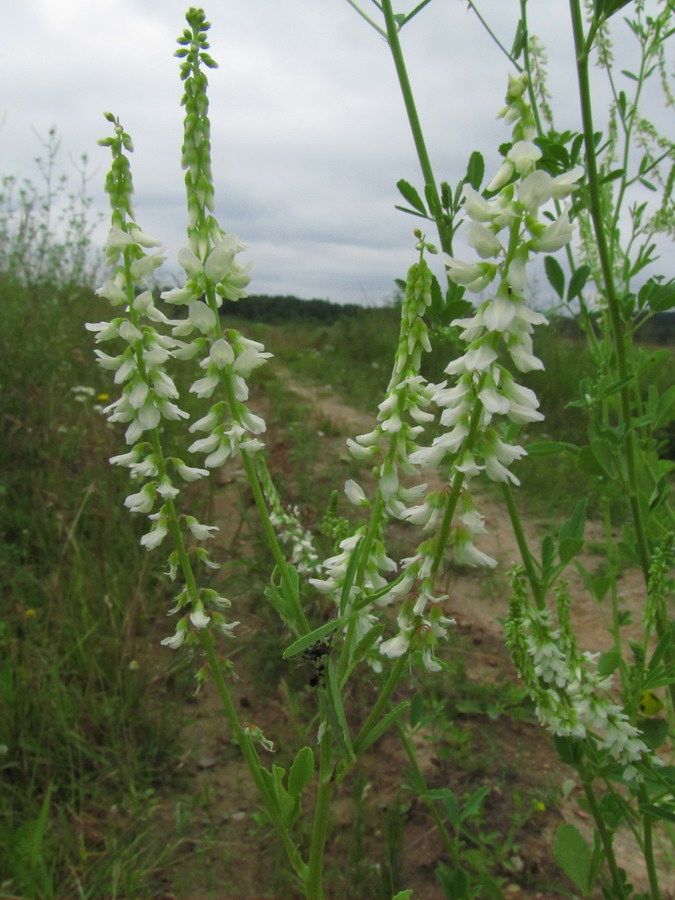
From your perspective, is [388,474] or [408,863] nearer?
[388,474]

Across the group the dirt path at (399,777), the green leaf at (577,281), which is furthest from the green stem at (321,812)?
the dirt path at (399,777)

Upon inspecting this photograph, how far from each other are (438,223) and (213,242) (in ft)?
1.64

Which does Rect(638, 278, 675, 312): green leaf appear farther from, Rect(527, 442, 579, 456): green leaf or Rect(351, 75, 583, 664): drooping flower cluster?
Rect(351, 75, 583, 664): drooping flower cluster

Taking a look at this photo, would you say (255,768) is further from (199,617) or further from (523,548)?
(523,548)

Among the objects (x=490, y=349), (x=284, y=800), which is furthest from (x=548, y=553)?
(x=490, y=349)

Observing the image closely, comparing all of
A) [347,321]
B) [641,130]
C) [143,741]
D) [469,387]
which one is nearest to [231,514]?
[143,741]

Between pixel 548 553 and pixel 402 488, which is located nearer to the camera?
pixel 402 488

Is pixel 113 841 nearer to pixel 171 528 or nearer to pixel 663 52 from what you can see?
pixel 171 528

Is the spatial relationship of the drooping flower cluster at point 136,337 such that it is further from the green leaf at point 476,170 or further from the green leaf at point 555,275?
the green leaf at point 555,275

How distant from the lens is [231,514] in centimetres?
498

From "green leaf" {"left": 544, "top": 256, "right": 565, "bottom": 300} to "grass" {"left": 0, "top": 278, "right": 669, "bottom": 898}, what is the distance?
92cm

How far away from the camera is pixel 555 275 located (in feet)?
5.34

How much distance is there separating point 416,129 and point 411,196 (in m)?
0.16

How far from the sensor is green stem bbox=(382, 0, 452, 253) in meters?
1.33
